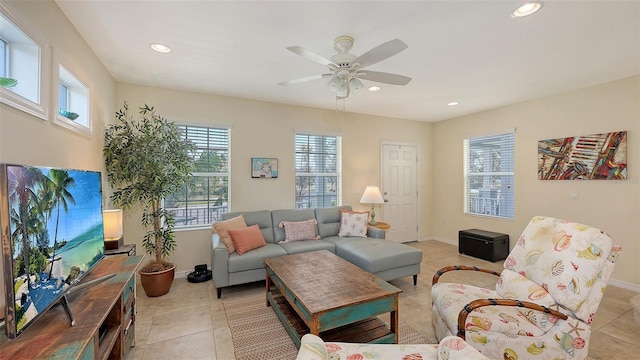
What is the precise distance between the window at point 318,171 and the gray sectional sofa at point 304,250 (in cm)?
57

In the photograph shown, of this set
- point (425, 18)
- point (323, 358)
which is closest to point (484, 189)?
point (425, 18)

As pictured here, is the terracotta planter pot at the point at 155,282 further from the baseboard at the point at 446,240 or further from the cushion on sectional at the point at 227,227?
the baseboard at the point at 446,240

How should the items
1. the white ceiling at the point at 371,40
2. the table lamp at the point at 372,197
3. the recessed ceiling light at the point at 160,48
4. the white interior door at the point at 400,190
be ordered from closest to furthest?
the white ceiling at the point at 371,40, the recessed ceiling light at the point at 160,48, the table lamp at the point at 372,197, the white interior door at the point at 400,190

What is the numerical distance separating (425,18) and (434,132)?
163 inches

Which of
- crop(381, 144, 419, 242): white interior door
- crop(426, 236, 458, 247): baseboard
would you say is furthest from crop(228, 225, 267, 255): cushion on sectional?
crop(426, 236, 458, 247): baseboard

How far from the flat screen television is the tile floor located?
1010 millimetres

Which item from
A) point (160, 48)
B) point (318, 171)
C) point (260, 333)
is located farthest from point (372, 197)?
point (160, 48)

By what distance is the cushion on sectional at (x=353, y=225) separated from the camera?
401cm

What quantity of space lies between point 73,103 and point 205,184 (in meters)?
1.79

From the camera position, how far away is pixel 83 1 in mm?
1834

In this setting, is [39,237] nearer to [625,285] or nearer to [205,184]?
[205,184]

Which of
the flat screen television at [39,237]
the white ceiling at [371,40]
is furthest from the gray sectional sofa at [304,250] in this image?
the white ceiling at [371,40]

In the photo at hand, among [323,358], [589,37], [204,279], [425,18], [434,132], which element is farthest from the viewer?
[434,132]

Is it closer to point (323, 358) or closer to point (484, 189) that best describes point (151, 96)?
point (323, 358)
